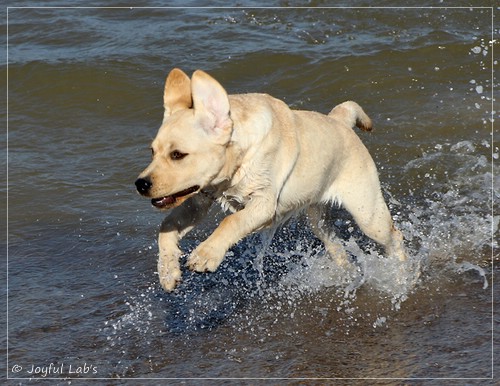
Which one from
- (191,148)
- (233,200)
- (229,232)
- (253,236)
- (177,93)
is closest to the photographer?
(191,148)

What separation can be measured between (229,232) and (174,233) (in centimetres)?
41

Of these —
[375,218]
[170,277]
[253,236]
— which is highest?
[170,277]

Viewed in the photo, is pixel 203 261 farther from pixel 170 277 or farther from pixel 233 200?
pixel 233 200

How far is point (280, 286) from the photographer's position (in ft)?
22.4

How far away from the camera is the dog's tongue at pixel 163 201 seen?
16.9 ft

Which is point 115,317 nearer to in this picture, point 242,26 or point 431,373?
point 431,373

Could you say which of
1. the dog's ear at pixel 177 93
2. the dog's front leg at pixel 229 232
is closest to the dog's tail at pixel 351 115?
the dog's front leg at pixel 229 232

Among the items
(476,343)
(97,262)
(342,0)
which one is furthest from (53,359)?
(342,0)

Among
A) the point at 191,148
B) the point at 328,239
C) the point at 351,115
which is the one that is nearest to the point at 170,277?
the point at 191,148

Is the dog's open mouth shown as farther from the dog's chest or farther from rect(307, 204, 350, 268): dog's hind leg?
rect(307, 204, 350, 268): dog's hind leg

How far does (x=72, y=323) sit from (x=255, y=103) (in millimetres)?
1972

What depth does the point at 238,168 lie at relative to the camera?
5.52 m

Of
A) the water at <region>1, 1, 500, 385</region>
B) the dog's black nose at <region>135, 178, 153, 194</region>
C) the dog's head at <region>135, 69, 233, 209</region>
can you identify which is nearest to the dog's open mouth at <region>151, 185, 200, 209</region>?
the dog's head at <region>135, 69, 233, 209</region>

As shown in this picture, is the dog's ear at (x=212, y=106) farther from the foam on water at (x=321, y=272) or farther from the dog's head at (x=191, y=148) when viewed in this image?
the foam on water at (x=321, y=272)
